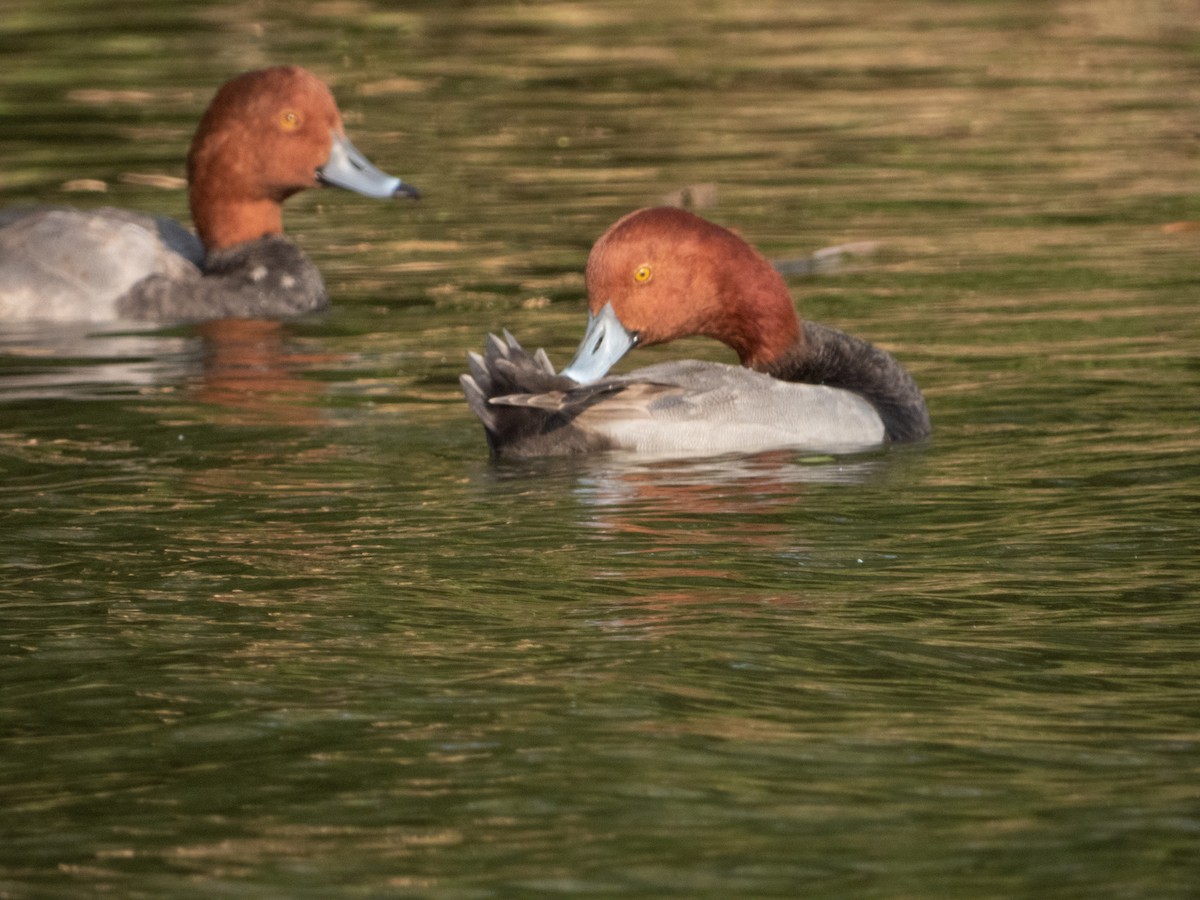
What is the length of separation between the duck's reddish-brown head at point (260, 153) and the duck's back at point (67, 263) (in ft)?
1.72

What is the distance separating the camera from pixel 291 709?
211 inches

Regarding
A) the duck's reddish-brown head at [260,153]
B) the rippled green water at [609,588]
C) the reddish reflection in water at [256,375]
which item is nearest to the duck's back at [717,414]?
the rippled green water at [609,588]

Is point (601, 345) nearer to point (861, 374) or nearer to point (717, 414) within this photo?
point (717, 414)

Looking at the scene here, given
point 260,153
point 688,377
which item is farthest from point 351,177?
point 688,377

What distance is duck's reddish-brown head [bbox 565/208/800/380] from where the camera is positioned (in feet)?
26.5

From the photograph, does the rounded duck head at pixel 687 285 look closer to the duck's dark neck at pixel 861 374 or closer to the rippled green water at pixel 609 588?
the duck's dark neck at pixel 861 374

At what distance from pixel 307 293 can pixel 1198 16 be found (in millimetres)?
12131

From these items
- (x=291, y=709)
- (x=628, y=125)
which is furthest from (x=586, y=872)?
(x=628, y=125)

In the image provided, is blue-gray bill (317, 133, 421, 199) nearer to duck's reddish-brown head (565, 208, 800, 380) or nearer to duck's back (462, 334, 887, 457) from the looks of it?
duck's reddish-brown head (565, 208, 800, 380)

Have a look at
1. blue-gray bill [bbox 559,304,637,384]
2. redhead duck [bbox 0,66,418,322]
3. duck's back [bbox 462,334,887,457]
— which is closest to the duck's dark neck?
duck's back [bbox 462,334,887,457]

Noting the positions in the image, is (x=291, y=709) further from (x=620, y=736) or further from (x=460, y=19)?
(x=460, y=19)

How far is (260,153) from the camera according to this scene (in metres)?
12.1

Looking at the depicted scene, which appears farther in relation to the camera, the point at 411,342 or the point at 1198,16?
the point at 1198,16

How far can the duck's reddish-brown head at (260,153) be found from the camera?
1212cm
